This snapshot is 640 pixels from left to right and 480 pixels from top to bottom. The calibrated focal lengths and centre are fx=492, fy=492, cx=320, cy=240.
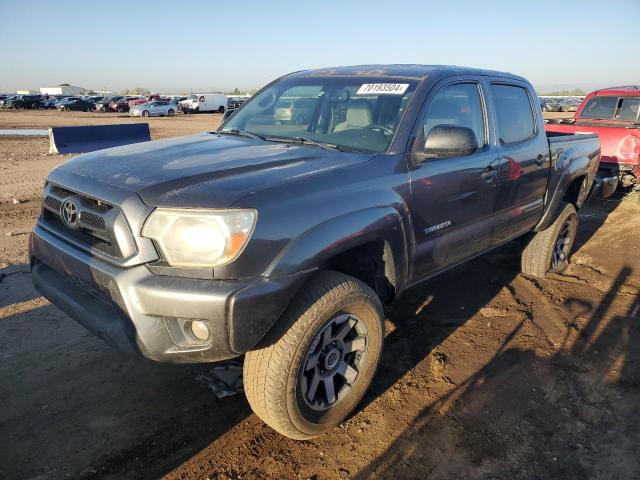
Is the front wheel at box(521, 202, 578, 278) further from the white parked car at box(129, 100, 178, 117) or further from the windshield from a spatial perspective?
the white parked car at box(129, 100, 178, 117)

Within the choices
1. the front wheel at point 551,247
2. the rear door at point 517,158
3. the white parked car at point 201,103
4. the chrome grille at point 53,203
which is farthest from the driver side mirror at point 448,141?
the white parked car at point 201,103

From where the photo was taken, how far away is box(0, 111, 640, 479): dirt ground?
2512 mm

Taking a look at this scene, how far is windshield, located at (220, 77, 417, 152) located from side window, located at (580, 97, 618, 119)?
26.3 ft

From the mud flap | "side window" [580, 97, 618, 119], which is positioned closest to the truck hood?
"side window" [580, 97, 618, 119]

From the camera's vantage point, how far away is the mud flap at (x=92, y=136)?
40.9ft

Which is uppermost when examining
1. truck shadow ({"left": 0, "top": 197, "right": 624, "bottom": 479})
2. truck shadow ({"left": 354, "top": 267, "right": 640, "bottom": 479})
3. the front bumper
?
the front bumper

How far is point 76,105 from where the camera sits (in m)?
46.5

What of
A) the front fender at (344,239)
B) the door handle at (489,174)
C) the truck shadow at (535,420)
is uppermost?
the door handle at (489,174)

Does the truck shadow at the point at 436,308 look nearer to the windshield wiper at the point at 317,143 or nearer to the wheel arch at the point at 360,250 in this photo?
the wheel arch at the point at 360,250

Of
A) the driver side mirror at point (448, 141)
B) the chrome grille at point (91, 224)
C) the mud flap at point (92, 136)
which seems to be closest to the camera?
the chrome grille at point (91, 224)

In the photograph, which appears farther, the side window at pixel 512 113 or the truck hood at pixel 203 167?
the side window at pixel 512 113

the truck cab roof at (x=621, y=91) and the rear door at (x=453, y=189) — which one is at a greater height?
the truck cab roof at (x=621, y=91)

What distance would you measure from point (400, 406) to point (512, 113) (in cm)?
265

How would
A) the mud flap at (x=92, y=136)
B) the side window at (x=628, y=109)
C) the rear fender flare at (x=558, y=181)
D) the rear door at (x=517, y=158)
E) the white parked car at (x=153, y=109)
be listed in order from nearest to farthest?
the rear door at (x=517, y=158)
the rear fender flare at (x=558, y=181)
the side window at (x=628, y=109)
the mud flap at (x=92, y=136)
the white parked car at (x=153, y=109)
